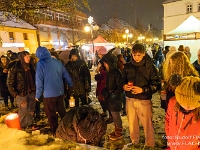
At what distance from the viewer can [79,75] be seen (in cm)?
557

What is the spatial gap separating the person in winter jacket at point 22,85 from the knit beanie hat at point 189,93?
3.77 m

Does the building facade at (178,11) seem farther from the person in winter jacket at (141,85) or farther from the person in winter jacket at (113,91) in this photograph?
the person in winter jacket at (141,85)

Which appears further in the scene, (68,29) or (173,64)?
(68,29)

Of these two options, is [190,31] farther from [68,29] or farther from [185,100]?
[68,29]

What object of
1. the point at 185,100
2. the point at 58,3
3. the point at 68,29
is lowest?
the point at 185,100

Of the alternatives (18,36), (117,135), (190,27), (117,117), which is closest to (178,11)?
(18,36)

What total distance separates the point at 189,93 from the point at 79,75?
12.9ft

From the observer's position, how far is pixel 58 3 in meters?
5.05

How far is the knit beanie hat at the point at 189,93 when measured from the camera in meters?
1.90

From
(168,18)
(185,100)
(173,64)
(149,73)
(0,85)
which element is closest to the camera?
(185,100)

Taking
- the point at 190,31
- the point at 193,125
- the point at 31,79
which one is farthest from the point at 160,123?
the point at 190,31

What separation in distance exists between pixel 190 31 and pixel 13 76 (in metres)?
6.83

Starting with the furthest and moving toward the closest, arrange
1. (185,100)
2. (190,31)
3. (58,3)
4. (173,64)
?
(190,31), (58,3), (173,64), (185,100)

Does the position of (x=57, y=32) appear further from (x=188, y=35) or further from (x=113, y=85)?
(x=113, y=85)
